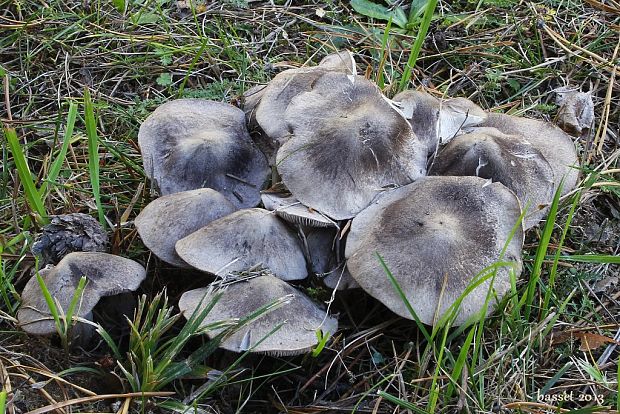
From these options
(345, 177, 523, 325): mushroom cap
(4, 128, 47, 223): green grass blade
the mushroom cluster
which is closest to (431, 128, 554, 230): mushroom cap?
the mushroom cluster

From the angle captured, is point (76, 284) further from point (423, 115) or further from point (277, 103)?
point (423, 115)

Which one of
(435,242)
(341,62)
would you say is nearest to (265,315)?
(435,242)

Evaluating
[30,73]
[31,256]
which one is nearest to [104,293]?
[31,256]

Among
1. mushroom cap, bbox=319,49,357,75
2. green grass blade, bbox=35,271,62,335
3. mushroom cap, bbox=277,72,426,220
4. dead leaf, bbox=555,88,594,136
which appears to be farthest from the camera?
dead leaf, bbox=555,88,594,136

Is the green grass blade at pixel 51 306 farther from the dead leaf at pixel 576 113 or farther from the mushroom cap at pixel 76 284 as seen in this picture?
the dead leaf at pixel 576 113

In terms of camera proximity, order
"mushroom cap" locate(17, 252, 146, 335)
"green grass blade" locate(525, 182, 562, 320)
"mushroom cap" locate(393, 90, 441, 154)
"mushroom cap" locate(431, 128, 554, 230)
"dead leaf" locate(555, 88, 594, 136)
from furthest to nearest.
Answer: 1. "dead leaf" locate(555, 88, 594, 136)
2. "mushroom cap" locate(393, 90, 441, 154)
3. "mushroom cap" locate(431, 128, 554, 230)
4. "green grass blade" locate(525, 182, 562, 320)
5. "mushroom cap" locate(17, 252, 146, 335)

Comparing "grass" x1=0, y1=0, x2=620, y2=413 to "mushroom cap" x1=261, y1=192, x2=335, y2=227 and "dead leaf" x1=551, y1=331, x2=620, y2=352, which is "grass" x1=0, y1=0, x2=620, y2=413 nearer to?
"dead leaf" x1=551, y1=331, x2=620, y2=352

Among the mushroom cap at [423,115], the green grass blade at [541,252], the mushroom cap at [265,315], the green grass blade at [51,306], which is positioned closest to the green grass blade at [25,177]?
the green grass blade at [51,306]
